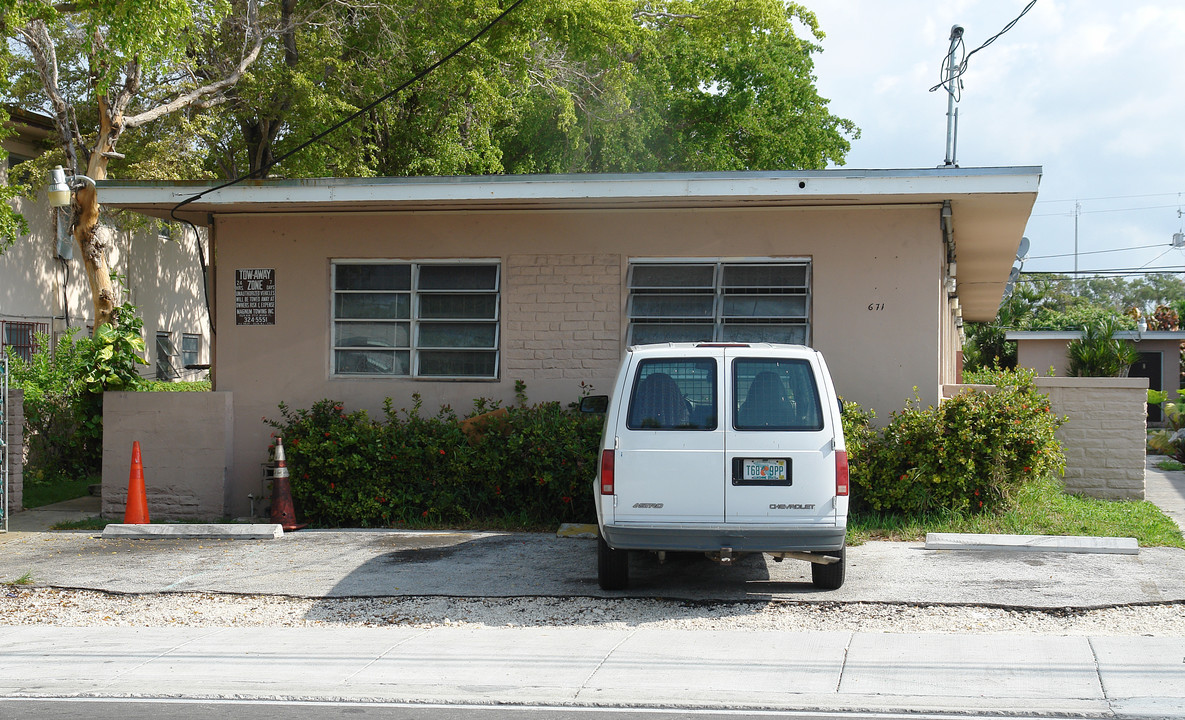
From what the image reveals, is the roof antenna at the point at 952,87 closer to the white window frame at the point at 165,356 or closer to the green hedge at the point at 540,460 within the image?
the green hedge at the point at 540,460

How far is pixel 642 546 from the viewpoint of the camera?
291 inches

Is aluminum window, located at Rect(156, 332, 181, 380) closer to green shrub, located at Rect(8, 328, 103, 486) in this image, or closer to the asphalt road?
green shrub, located at Rect(8, 328, 103, 486)

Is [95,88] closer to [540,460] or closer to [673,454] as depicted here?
[540,460]

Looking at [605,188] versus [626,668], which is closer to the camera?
[626,668]

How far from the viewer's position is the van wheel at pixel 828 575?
788cm

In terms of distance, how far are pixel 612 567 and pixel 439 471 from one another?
11.7ft

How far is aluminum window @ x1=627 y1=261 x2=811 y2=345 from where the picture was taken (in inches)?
442

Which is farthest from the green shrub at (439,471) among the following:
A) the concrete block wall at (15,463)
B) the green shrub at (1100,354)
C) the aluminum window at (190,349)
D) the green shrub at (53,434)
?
the aluminum window at (190,349)

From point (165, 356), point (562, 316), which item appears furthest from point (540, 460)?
point (165, 356)

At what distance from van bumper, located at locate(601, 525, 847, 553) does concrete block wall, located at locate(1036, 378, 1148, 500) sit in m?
5.94

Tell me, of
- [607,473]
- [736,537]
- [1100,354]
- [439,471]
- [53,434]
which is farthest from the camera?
[1100,354]

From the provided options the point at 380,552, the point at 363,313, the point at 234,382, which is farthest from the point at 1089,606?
the point at 234,382

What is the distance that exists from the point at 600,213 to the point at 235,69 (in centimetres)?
1204

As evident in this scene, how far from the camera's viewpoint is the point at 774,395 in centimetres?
746
